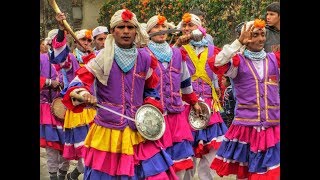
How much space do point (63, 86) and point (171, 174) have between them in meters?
3.09

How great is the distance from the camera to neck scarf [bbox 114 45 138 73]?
5559mm

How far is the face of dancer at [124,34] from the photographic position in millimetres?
5664

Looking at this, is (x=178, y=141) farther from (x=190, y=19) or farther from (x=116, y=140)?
(x=190, y=19)

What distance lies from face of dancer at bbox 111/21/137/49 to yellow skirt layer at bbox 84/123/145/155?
0.75m

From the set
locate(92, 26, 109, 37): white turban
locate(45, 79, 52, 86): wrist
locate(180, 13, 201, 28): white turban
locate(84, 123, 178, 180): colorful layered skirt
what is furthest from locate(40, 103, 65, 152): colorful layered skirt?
locate(84, 123, 178, 180): colorful layered skirt

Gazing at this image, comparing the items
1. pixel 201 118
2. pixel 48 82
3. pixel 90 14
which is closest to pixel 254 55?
pixel 201 118

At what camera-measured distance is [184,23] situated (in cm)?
800

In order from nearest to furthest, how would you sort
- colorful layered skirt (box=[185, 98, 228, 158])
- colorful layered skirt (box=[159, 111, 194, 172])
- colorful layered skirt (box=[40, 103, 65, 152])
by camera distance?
colorful layered skirt (box=[159, 111, 194, 172]), colorful layered skirt (box=[185, 98, 228, 158]), colorful layered skirt (box=[40, 103, 65, 152])

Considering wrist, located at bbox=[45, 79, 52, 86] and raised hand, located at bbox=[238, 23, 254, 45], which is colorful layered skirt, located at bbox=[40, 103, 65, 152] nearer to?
wrist, located at bbox=[45, 79, 52, 86]

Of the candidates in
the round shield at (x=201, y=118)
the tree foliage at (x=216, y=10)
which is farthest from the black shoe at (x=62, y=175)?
the tree foliage at (x=216, y=10)

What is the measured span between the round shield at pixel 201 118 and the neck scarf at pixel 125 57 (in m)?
1.82

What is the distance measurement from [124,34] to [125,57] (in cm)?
22
